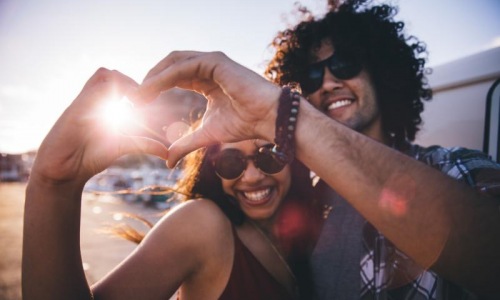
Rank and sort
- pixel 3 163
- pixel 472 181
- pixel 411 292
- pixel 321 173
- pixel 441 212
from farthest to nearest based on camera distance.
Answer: pixel 3 163, pixel 411 292, pixel 472 181, pixel 321 173, pixel 441 212

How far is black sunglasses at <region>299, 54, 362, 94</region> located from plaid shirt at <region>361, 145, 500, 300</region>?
3.26 feet

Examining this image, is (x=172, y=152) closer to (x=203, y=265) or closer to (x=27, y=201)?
(x=27, y=201)

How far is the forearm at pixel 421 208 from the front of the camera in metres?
0.79

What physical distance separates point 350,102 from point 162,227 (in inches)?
72.8

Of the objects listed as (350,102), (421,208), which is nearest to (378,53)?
(350,102)

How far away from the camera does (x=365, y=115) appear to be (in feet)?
7.75

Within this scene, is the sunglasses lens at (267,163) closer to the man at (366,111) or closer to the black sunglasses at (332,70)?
the man at (366,111)

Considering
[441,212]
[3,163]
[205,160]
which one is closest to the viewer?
[441,212]

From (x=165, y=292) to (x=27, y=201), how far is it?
0.83m

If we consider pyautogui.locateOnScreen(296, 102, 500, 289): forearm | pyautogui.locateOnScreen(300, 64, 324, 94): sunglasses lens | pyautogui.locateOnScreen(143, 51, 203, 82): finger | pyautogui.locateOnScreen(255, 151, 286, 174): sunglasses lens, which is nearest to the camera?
pyautogui.locateOnScreen(296, 102, 500, 289): forearm

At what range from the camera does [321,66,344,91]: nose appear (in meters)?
2.34

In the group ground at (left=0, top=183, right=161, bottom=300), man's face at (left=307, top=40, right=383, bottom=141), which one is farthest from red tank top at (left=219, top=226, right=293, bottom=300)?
ground at (left=0, top=183, right=161, bottom=300)

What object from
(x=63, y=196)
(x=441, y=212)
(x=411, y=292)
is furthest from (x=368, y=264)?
(x=63, y=196)

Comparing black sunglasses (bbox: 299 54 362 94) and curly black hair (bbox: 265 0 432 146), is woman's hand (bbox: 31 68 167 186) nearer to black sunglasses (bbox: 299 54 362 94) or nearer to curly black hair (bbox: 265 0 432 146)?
black sunglasses (bbox: 299 54 362 94)
